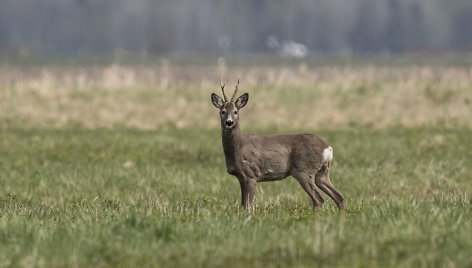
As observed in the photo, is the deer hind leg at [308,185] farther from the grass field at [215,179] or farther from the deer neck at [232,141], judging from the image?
the deer neck at [232,141]

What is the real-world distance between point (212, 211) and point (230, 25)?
161 meters

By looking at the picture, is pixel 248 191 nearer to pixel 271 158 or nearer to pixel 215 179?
pixel 271 158

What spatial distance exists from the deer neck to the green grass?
0.82 meters

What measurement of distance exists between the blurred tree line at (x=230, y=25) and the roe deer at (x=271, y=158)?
142 metres

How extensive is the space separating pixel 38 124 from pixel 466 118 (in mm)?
14955

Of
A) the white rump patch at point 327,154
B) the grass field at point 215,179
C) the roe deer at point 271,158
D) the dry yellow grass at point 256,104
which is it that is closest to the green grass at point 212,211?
the grass field at point 215,179

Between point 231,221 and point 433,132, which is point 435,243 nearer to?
point 231,221

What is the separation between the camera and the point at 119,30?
16825cm

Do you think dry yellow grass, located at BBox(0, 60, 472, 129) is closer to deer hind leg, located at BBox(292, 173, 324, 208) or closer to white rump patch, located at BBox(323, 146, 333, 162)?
white rump patch, located at BBox(323, 146, 333, 162)

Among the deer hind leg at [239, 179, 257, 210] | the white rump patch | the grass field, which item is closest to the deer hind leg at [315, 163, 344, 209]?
the white rump patch

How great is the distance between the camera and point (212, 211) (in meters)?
9.78

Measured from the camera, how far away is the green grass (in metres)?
7.04

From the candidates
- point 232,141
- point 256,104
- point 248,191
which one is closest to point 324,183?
point 248,191

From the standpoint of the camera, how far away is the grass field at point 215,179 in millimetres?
7191
